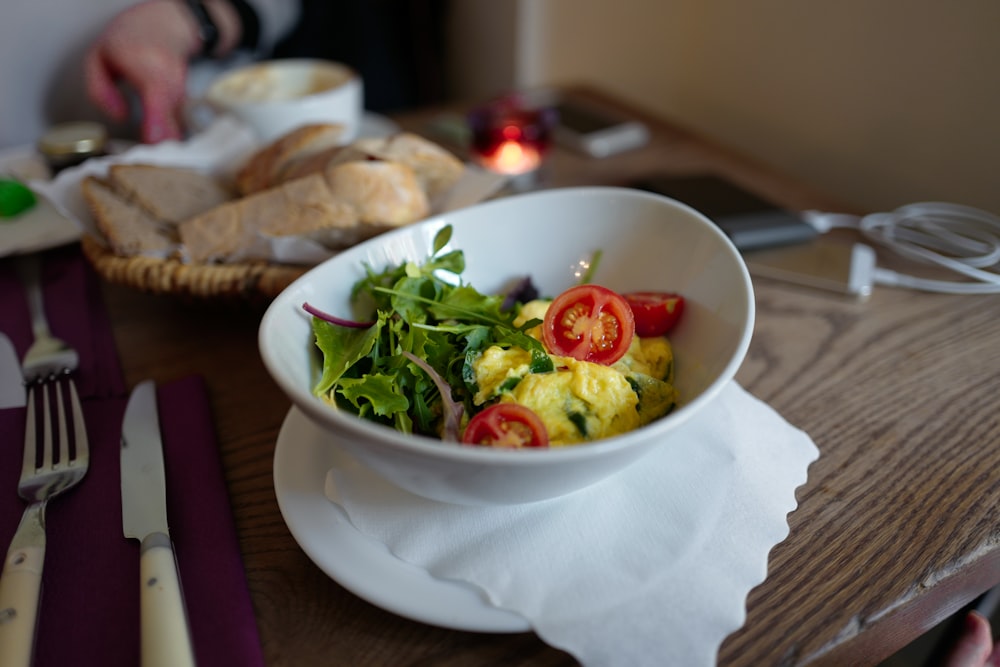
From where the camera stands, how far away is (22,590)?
0.55m

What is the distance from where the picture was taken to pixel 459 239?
0.85 m

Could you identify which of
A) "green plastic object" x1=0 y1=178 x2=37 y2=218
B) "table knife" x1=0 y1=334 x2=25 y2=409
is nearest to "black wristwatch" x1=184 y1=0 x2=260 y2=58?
"green plastic object" x1=0 y1=178 x2=37 y2=218

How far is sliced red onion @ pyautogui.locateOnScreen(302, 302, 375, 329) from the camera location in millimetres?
691

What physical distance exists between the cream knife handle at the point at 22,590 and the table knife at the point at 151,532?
7 cm

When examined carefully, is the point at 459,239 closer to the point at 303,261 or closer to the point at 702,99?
the point at 303,261

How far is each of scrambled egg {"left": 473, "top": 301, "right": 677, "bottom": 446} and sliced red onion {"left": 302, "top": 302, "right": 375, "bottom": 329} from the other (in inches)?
5.9

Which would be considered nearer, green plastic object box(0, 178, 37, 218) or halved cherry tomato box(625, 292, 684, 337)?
halved cherry tomato box(625, 292, 684, 337)

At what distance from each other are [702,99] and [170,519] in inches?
77.9

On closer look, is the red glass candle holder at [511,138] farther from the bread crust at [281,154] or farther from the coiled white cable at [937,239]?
the coiled white cable at [937,239]

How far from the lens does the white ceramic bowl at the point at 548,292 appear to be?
51 cm

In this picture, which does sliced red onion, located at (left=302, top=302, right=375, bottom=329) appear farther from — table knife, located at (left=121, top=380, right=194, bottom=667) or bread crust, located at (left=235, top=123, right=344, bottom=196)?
bread crust, located at (left=235, top=123, right=344, bottom=196)

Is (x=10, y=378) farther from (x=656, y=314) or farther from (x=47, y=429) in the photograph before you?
(x=656, y=314)

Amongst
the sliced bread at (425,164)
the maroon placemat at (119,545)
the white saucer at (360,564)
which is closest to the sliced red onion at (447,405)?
the white saucer at (360,564)

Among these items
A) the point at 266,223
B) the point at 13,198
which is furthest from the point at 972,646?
the point at 13,198
